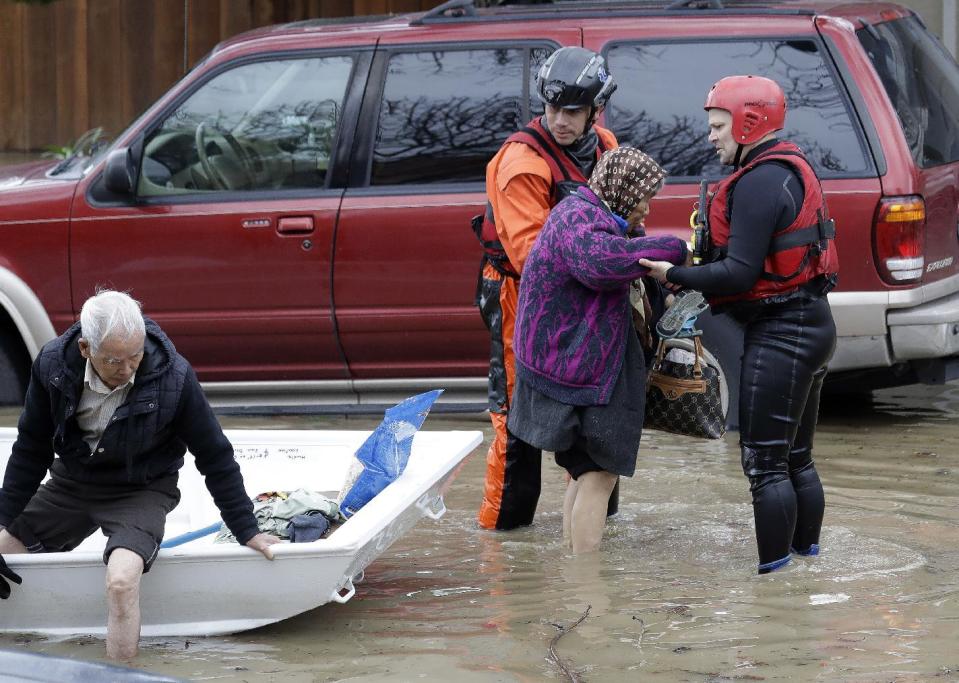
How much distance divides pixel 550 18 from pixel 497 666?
3.69 meters

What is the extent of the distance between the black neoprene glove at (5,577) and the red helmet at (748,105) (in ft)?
8.23

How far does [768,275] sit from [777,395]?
1.26ft

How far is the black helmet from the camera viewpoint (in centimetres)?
531

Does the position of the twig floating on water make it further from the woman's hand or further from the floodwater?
the woman's hand

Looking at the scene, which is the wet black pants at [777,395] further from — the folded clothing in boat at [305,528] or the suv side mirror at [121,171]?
the suv side mirror at [121,171]

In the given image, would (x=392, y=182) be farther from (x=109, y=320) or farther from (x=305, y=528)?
(x=109, y=320)

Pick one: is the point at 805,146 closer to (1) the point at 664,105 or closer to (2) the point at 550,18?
(1) the point at 664,105

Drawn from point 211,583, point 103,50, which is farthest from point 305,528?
point 103,50

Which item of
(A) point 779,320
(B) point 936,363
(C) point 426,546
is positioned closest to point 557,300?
(A) point 779,320

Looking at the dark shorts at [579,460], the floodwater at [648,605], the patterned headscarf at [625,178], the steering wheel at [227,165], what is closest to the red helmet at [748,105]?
the patterned headscarf at [625,178]

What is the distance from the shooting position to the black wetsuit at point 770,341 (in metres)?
4.81

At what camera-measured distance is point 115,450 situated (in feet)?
15.3

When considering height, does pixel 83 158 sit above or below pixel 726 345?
above

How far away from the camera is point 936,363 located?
7020mm
